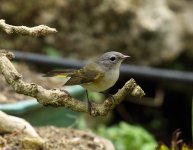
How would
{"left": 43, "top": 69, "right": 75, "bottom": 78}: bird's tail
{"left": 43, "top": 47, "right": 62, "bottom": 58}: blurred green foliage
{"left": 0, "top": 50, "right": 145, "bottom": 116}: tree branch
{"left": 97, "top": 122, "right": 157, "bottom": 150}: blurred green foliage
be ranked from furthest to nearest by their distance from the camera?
{"left": 43, "top": 47, "right": 62, "bottom": 58}: blurred green foliage, {"left": 97, "top": 122, "right": 157, "bottom": 150}: blurred green foliage, {"left": 43, "top": 69, "right": 75, "bottom": 78}: bird's tail, {"left": 0, "top": 50, "right": 145, "bottom": 116}: tree branch

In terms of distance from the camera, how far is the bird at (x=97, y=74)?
2.58 m

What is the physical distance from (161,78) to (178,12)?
72.1 inches

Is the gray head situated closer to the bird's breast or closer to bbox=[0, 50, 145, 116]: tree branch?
the bird's breast

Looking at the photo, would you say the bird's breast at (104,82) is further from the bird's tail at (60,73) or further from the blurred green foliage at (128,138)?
the blurred green foliage at (128,138)

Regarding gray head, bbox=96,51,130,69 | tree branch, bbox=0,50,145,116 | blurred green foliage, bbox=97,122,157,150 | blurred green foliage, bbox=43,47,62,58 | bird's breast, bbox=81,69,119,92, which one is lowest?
blurred green foliage, bbox=97,122,157,150

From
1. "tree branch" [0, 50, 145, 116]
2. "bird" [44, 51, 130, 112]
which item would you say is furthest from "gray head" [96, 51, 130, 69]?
"tree branch" [0, 50, 145, 116]

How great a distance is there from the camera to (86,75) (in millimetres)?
2648

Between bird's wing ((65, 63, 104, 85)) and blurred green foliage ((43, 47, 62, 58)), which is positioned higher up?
bird's wing ((65, 63, 104, 85))

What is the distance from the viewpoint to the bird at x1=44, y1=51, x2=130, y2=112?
2.58 meters

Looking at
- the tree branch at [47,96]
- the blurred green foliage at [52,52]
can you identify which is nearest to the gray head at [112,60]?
the tree branch at [47,96]

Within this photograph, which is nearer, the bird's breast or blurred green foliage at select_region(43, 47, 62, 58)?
the bird's breast

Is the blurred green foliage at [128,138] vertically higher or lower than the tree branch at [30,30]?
lower

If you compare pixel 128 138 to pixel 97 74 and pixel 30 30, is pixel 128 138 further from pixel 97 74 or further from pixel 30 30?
pixel 30 30

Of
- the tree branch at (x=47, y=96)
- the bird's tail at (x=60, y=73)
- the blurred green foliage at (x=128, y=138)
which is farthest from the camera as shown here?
the blurred green foliage at (x=128, y=138)
